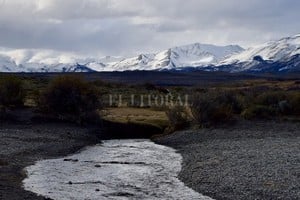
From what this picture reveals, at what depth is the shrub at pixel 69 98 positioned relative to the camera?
6656 cm

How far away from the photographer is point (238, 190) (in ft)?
96.1

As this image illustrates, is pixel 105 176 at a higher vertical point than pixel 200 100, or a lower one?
lower

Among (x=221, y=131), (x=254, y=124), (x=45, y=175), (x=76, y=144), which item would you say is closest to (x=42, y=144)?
(x=76, y=144)

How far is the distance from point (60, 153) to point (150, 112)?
105ft

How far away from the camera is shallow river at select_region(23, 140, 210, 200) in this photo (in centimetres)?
2955

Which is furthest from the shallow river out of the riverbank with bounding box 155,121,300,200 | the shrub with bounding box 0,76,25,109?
the shrub with bounding box 0,76,25,109

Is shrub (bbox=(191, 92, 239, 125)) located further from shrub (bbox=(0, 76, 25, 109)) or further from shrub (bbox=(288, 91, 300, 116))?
shrub (bbox=(0, 76, 25, 109))

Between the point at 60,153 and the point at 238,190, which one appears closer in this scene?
the point at 238,190

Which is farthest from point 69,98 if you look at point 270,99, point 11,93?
point 270,99

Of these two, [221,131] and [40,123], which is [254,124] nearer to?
[221,131]

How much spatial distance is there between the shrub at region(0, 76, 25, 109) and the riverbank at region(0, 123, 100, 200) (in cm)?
812

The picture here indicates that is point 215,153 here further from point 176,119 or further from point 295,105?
point 295,105

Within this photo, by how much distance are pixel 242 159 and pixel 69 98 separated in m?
32.0

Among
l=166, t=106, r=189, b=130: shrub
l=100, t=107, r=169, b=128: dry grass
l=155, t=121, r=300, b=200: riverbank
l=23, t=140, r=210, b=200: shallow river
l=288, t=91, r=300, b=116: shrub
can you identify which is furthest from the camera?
l=288, t=91, r=300, b=116: shrub
